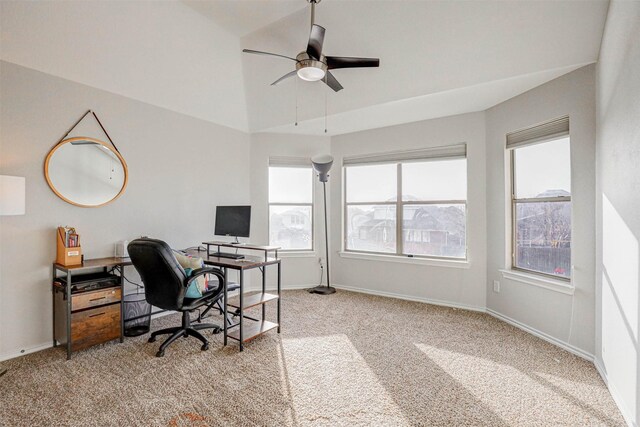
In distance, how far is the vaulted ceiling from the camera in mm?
2635

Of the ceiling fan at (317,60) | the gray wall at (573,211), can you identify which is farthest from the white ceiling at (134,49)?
the gray wall at (573,211)

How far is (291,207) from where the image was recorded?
5.11 metres

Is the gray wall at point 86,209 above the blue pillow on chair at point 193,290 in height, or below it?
above

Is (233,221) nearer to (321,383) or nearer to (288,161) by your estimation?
(288,161)

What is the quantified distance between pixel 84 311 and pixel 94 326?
0.17 meters

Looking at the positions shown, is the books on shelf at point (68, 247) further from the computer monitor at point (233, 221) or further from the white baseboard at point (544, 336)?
the white baseboard at point (544, 336)

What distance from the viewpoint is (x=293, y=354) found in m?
2.79

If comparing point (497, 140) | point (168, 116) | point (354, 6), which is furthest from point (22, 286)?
point (497, 140)

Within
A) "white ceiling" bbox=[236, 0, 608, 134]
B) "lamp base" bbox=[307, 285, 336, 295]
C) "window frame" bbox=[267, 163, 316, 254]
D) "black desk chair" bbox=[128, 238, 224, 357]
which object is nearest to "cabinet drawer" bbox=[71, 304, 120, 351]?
"black desk chair" bbox=[128, 238, 224, 357]

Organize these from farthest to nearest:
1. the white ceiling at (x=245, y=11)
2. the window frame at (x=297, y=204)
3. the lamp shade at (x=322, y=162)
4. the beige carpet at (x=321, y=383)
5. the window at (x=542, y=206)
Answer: the window frame at (x=297, y=204)
the lamp shade at (x=322, y=162)
the white ceiling at (x=245, y=11)
the window at (x=542, y=206)
the beige carpet at (x=321, y=383)

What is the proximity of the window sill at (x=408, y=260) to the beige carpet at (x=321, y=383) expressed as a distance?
101 centimetres

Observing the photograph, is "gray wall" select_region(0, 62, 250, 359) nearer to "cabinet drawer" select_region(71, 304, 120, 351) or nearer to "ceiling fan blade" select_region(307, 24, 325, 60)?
"cabinet drawer" select_region(71, 304, 120, 351)

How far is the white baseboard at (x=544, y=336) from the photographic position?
8.91ft

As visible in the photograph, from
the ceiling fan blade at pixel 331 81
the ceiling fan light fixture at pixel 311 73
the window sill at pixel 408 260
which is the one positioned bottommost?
the window sill at pixel 408 260
